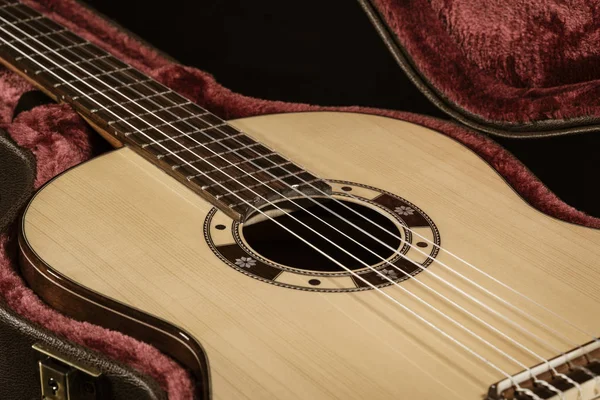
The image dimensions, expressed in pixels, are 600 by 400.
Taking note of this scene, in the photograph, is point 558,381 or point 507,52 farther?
point 507,52

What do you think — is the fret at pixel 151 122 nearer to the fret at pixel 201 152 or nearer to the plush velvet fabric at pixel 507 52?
the fret at pixel 201 152

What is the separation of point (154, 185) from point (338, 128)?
1.18 ft

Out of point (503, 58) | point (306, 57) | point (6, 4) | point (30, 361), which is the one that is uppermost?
point (503, 58)

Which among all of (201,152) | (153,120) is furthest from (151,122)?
(201,152)

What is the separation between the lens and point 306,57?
5.66 ft

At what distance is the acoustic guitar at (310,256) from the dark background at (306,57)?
141 mm

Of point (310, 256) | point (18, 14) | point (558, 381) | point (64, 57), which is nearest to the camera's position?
point (558, 381)

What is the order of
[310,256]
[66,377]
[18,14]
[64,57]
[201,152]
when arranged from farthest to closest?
[18,14], [64,57], [201,152], [310,256], [66,377]

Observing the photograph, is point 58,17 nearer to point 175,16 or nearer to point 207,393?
point 175,16

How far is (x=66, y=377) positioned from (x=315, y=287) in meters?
0.31

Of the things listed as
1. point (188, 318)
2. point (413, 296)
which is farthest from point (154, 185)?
point (413, 296)

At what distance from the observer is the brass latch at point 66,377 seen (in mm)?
983

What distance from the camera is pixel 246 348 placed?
0.93 metres

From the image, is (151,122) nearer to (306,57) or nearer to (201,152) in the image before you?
(201,152)
